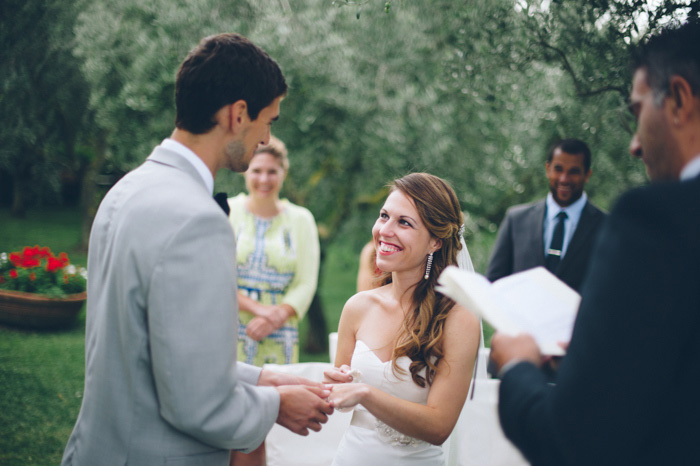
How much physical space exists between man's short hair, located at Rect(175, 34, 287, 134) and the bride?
1.18 m

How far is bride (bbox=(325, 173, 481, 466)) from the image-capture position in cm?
249

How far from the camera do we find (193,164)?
1.97 m

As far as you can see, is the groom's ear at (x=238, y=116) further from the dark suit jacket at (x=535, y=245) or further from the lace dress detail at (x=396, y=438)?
the dark suit jacket at (x=535, y=245)

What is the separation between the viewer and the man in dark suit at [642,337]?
4.00ft

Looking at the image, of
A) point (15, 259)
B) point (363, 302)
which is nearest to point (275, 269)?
point (363, 302)

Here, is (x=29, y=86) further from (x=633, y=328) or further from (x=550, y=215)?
(x=633, y=328)

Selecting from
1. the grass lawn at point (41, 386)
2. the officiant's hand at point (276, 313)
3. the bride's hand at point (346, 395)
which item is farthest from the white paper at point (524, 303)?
the grass lawn at point (41, 386)

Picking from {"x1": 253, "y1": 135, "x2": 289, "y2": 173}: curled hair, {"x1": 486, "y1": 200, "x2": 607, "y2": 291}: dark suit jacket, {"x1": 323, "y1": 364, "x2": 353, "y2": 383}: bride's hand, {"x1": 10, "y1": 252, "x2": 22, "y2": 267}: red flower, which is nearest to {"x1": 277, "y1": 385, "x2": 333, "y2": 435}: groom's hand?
{"x1": 323, "y1": 364, "x2": 353, "y2": 383}: bride's hand

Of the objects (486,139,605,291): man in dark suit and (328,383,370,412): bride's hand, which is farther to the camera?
(486,139,605,291): man in dark suit

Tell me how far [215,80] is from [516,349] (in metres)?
1.35

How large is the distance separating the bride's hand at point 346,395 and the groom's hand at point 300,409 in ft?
0.52

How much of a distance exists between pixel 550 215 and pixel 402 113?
2.14 m

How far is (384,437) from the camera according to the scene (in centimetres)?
269

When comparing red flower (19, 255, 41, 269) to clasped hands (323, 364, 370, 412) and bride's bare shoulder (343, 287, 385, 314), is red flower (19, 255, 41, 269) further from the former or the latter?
clasped hands (323, 364, 370, 412)
